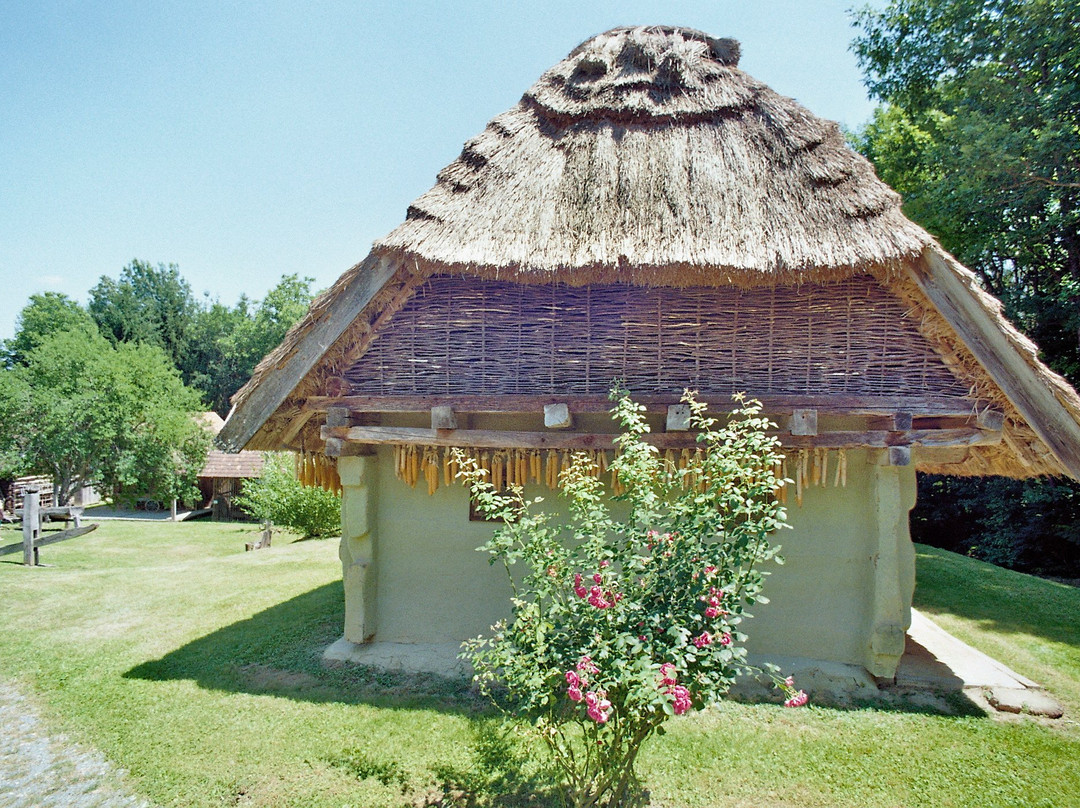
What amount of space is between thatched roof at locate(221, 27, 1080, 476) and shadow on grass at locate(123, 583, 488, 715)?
2142mm

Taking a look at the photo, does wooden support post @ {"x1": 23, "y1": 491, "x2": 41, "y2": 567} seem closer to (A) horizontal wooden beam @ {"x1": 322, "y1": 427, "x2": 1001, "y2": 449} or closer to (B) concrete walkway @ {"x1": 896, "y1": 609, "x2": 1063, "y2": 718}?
(A) horizontal wooden beam @ {"x1": 322, "y1": 427, "x2": 1001, "y2": 449}

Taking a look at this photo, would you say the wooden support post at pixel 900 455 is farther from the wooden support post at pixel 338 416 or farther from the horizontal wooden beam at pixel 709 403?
the wooden support post at pixel 338 416

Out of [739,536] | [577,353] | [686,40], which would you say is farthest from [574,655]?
[686,40]

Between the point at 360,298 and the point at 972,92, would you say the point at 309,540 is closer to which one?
the point at 360,298

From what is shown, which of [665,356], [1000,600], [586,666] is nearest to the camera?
[586,666]

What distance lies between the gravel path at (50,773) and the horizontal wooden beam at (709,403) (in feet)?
10.8

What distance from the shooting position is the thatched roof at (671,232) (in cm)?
486

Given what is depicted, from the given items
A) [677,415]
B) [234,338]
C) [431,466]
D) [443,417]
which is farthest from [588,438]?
[234,338]

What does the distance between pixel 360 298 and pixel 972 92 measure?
42.4 feet

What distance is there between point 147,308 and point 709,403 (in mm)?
38955

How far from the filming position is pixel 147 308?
35.1 metres

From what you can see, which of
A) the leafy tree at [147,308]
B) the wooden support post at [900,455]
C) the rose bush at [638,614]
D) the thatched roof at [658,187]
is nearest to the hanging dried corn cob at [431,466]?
the thatched roof at [658,187]

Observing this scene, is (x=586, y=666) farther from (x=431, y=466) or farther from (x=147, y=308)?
(x=147, y=308)

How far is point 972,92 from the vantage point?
11.7 m
